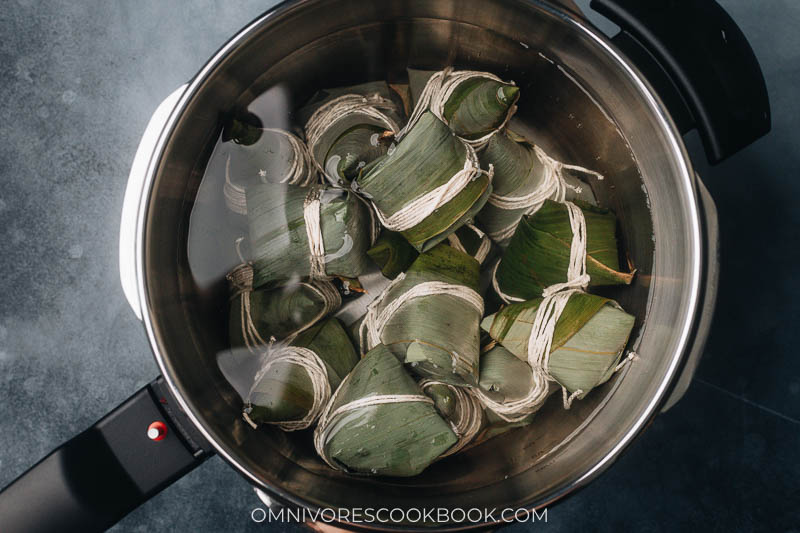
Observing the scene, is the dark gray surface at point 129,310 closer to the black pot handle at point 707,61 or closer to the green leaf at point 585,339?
the black pot handle at point 707,61

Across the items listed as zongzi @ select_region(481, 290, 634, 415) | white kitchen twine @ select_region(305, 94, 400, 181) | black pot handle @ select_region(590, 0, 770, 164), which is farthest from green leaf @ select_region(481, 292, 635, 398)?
white kitchen twine @ select_region(305, 94, 400, 181)

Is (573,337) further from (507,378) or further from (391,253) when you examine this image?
(391,253)

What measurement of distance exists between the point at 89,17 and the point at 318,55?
0.83 m

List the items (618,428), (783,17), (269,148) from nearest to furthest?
1. (618,428)
2. (269,148)
3. (783,17)

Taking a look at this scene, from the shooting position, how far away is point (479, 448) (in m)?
0.90

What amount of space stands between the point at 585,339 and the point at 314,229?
449 mm

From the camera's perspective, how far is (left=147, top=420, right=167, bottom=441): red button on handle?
2.50 feet

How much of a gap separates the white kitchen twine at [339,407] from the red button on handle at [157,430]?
0.22 metres

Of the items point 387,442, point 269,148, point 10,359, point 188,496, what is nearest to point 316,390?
point 387,442

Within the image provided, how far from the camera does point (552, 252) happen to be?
822mm

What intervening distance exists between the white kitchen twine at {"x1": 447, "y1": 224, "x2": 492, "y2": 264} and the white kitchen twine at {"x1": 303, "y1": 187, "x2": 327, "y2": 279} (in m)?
0.22

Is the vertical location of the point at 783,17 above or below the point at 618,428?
above

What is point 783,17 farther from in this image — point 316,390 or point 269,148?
point 316,390

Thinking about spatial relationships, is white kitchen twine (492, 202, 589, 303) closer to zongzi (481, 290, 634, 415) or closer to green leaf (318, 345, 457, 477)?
zongzi (481, 290, 634, 415)
